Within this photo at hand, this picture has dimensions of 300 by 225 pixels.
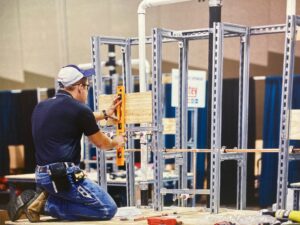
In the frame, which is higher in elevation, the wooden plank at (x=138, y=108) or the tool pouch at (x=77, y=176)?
the wooden plank at (x=138, y=108)

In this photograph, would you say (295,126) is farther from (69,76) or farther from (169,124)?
(169,124)

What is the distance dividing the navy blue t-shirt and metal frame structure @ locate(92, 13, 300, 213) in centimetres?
75

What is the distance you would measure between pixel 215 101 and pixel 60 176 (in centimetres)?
141

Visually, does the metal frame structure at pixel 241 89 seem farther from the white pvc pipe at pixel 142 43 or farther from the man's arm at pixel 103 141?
the man's arm at pixel 103 141

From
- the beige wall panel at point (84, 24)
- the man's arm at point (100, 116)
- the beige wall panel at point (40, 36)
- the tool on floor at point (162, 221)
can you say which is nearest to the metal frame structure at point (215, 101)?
the man's arm at point (100, 116)

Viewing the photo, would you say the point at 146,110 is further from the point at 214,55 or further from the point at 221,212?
the point at 221,212

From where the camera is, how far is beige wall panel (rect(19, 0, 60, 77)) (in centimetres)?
985

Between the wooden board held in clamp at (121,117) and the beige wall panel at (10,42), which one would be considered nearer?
the wooden board held in clamp at (121,117)

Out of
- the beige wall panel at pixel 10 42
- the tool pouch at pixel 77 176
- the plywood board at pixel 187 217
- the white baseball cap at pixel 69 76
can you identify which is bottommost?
the plywood board at pixel 187 217

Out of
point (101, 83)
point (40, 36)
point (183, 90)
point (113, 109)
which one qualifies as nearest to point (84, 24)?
point (40, 36)

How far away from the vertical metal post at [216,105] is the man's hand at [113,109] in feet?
2.76

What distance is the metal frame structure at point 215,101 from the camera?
12.7ft

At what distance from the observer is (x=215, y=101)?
4.22m

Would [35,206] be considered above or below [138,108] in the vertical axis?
below
